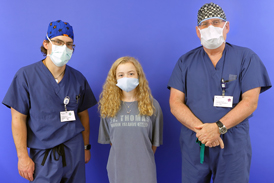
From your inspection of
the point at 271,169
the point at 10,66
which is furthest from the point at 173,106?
the point at 10,66

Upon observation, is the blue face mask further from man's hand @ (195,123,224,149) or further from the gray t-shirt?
man's hand @ (195,123,224,149)

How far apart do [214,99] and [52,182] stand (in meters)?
1.26

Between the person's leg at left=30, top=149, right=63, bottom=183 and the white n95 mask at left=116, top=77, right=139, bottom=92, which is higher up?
the white n95 mask at left=116, top=77, right=139, bottom=92

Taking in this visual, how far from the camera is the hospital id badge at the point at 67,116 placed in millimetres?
1718

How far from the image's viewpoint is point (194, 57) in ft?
5.87

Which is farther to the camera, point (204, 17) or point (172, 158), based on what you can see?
point (172, 158)

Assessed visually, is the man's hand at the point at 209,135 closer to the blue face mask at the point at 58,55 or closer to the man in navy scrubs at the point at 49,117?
the man in navy scrubs at the point at 49,117

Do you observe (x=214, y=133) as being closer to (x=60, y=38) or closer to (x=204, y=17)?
(x=204, y=17)

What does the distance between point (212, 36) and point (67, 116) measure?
116 cm

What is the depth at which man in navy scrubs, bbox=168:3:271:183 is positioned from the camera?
5.18 ft

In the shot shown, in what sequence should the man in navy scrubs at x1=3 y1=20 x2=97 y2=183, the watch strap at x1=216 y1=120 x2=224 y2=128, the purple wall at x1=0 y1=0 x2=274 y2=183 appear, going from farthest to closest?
the purple wall at x1=0 y1=0 x2=274 y2=183, the man in navy scrubs at x1=3 y1=20 x2=97 y2=183, the watch strap at x1=216 y1=120 x2=224 y2=128

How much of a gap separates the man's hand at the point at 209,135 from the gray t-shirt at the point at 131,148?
1.33 ft

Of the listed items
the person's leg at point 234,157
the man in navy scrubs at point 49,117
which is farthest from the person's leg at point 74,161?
the person's leg at point 234,157

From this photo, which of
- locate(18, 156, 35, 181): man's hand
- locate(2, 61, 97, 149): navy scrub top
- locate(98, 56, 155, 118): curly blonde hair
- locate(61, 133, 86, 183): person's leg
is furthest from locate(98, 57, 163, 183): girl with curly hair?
locate(18, 156, 35, 181): man's hand
